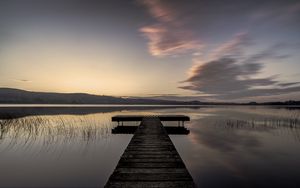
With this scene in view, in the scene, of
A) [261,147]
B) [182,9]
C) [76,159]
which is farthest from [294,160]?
[182,9]

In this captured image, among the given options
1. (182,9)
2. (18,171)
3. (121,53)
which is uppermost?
(182,9)

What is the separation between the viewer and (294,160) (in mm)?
10539

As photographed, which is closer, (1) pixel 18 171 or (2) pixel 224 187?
(2) pixel 224 187

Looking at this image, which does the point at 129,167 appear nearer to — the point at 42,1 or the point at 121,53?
the point at 42,1

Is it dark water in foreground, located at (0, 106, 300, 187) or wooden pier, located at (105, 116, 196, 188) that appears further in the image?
dark water in foreground, located at (0, 106, 300, 187)

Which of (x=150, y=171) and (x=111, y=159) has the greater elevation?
(x=150, y=171)

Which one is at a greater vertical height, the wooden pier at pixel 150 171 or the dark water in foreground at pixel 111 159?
the wooden pier at pixel 150 171

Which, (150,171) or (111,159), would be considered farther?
(111,159)

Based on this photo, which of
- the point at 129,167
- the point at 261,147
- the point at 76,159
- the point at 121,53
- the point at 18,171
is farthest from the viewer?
the point at 121,53

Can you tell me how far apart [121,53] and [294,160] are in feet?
64.1

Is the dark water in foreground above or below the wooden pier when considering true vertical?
below

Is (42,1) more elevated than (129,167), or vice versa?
(42,1)

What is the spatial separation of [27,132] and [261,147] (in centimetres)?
1807

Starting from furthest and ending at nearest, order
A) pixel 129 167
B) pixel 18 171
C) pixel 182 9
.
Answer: pixel 182 9 < pixel 18 171 < pixel 129 167
